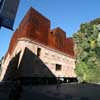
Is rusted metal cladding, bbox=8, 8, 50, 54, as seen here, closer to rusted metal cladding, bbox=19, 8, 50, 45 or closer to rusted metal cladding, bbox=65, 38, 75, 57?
rusted metal cladding, bbox=19, 8, 50, 45

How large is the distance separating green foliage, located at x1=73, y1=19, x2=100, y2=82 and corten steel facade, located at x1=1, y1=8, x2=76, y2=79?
7.92 ft

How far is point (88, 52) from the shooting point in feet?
84.9

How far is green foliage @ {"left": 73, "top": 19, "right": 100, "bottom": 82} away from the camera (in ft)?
78.3

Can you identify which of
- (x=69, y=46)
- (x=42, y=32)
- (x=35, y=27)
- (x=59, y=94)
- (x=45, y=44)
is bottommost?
(x=59, y=94)

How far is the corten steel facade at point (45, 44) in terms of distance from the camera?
72.1ft

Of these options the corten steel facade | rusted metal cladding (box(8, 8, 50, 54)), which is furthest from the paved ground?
rusted metal cladding (box(8, 8, 50, 54))

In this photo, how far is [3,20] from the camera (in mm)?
11047

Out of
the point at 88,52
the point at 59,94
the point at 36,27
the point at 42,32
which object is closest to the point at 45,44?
the point at 42,32

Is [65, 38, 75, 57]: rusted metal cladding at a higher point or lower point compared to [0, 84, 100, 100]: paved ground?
higher

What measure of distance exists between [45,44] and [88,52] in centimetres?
849

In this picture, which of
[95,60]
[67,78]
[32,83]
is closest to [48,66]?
[32,83]

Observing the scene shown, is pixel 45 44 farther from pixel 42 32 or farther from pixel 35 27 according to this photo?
pixel 35 27

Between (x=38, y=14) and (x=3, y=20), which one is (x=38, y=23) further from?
(x=3, y=20)

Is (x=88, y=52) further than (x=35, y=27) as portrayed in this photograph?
Yes
